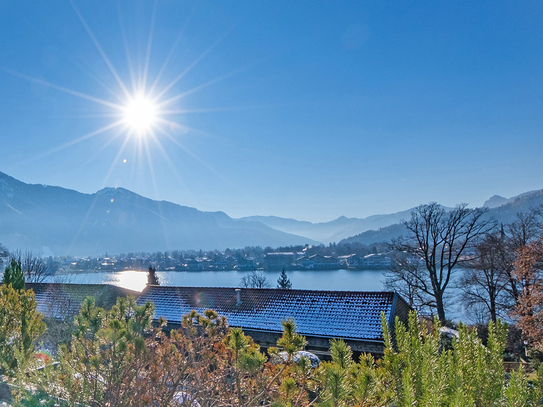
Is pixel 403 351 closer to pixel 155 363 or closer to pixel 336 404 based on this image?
pixel 336 404

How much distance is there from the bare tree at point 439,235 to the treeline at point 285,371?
20542 millimetres

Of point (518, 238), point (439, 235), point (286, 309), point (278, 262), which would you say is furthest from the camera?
point (278, 262)

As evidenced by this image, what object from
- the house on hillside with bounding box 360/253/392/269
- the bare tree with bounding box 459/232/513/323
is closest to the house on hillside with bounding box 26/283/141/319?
the bare tree with bounding box 459/232/513/323

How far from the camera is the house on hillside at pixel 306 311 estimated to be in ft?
44.4

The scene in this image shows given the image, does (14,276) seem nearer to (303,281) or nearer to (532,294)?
(532,294)

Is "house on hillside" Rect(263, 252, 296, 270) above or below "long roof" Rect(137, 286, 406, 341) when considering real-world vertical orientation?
below

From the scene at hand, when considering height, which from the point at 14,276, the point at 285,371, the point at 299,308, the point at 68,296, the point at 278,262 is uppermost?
the point at 14,276

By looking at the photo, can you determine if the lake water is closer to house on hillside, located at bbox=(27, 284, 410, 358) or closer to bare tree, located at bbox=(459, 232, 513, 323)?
bare tree, located at bbox=(459, 232, 513, 323)

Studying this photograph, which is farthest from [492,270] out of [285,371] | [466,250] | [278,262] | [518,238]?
[278,262]

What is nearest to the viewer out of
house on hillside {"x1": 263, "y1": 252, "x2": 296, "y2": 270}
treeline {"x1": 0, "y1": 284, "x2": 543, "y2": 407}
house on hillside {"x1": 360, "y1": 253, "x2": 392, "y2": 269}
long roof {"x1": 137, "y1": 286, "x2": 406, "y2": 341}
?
treeline {"x1": 0, "y1": 284, "x2": 543, "y2": 407}

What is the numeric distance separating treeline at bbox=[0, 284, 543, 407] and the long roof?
963cm

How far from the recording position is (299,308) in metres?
15.8

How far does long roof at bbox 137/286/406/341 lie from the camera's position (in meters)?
13.9

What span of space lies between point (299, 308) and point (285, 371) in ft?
44.7
